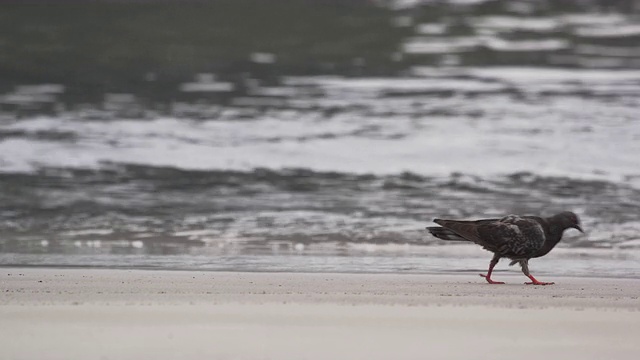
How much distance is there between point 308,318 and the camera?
6.05m

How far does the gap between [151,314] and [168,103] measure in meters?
10.9

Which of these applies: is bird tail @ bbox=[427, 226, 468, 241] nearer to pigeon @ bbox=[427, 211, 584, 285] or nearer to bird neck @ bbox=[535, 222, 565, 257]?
pigeon @ bbox=[427, 211, 584, 285]

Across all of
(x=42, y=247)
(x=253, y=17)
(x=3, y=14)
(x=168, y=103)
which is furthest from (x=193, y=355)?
(x=3, y=14)

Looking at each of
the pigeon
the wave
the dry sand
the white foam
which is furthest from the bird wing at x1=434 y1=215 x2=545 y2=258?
the white foam

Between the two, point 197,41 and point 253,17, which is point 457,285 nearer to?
point 197,41

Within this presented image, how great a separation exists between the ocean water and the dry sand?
1226 mm

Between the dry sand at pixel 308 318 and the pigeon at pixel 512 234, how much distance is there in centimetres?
46

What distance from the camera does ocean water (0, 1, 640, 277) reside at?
979 centimetres

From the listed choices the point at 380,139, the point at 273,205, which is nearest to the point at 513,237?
the point at 273,205

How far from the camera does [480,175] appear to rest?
12.9m

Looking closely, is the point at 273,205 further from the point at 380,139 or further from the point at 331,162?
the point at 380,139

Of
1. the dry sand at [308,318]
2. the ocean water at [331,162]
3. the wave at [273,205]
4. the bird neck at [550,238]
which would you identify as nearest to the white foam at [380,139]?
the ocean water at [331,162]

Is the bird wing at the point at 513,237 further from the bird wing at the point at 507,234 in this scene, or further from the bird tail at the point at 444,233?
the bird tail at the point at 444,233

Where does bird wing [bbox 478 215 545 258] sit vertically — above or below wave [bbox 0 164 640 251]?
below
